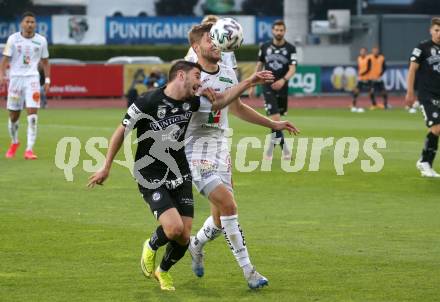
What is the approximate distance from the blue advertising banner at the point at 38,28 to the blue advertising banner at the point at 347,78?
20.7 metres

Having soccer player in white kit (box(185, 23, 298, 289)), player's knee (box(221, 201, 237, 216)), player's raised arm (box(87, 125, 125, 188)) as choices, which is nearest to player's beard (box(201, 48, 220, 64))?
soccer player in white kit (box(185, 23, 298, 289))

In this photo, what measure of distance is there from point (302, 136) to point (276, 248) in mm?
14887

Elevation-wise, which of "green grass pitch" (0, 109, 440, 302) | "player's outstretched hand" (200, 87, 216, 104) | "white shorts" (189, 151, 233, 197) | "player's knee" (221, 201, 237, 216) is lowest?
"green grass pitch" (0, 109, 440, 302)

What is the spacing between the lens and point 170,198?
937 cm

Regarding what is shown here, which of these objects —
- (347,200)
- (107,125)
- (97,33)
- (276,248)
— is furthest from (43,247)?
(97,33)

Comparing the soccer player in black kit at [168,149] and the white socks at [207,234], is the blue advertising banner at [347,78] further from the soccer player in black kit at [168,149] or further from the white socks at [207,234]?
the soccer player in black kit at [168,149]

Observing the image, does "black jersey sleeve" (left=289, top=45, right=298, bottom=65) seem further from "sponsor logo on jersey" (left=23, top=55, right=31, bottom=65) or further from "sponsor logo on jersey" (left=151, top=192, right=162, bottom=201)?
"sponsor logo on jersey" (left=151, top=192, right=162, bottom=201)

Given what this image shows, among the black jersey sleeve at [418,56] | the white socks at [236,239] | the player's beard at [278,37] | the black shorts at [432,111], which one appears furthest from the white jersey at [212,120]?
the player's beard at [278,37]

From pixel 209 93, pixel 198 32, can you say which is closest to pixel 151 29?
pixel 198 32

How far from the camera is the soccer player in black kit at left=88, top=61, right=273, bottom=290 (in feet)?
30.3

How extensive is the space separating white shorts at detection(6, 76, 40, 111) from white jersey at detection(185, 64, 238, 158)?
10.9 metres

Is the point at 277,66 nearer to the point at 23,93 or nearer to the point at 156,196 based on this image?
the point at 23,93

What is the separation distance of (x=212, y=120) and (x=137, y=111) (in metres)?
0.83

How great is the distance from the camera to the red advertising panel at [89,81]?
45.2 metres
